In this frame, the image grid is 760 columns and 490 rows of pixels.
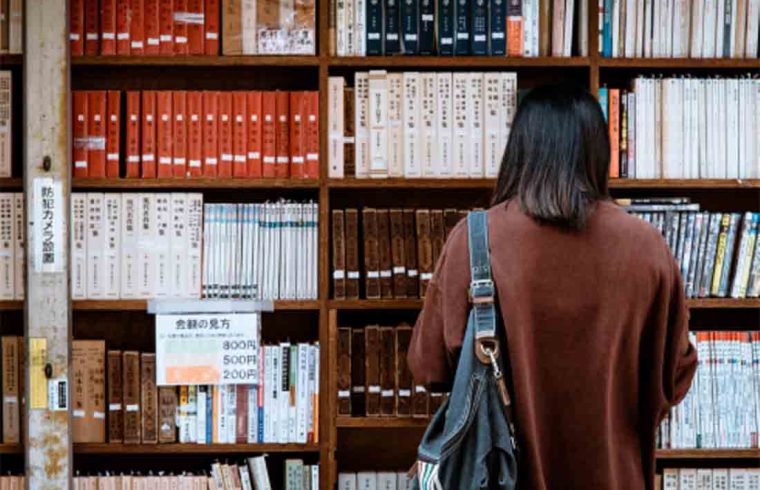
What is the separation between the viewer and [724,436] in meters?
3.04

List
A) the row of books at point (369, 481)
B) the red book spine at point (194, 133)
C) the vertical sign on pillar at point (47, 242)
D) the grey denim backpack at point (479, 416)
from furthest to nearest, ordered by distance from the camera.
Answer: the row of books at point (369, 481) → the red book spine at point (194, 133) → the vertical sign on pillar at point (47, 242) → the grey denim backpack at point (479, 416)

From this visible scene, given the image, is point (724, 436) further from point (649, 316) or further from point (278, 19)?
point (278, 19)

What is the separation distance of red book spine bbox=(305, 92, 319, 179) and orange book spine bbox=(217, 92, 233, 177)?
0.74 ft

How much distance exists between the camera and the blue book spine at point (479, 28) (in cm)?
301

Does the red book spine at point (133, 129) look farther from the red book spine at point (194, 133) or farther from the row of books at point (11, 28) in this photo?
the row of books at point (11, 28)

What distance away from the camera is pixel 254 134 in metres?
3.01

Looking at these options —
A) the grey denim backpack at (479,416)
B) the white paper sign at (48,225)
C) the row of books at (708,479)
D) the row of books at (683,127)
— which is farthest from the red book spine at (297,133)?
the row of books at (708,479)

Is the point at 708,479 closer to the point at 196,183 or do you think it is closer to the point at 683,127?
the point at 683,127

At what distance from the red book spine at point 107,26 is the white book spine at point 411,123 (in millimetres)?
856

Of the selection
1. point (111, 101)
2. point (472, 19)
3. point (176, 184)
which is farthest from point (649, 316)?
point (111, 101)

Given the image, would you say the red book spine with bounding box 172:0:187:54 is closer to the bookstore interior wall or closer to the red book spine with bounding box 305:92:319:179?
the bookstore interior wall

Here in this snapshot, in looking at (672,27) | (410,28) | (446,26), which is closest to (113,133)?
(410,28)

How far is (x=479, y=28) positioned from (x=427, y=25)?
0.50 feet

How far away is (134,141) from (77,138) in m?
0.16
